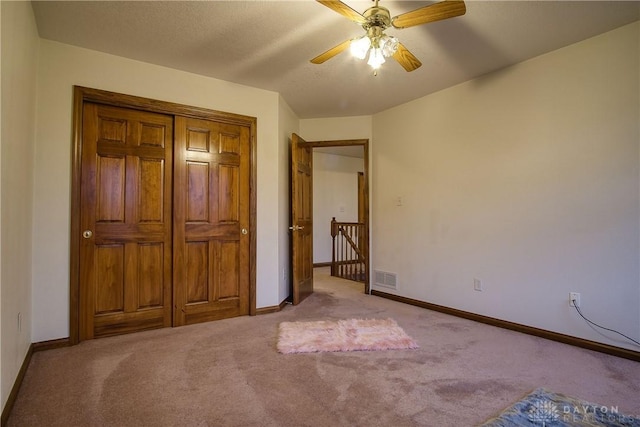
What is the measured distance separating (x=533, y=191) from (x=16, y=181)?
12.6 feet

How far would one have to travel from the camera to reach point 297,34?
2.55m

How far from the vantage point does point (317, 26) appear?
2439 millimetres

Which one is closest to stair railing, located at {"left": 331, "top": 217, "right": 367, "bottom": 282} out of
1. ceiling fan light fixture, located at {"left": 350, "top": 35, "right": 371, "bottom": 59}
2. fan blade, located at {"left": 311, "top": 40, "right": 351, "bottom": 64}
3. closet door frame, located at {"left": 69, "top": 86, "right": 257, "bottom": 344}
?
closet door frame, located at {"left": 69, "top": 86, "right": 257, "bottom": 344}

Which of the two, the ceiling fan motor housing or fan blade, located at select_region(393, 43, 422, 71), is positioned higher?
the ceiling fan motor housing

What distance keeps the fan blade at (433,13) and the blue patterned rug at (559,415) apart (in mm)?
2125

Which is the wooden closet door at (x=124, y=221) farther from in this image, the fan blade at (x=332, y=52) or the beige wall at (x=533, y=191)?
the beige wall at (x=533, y=191)

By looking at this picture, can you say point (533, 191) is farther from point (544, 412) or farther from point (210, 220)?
point (210, 220)

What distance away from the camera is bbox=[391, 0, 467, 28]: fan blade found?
1.73 meters

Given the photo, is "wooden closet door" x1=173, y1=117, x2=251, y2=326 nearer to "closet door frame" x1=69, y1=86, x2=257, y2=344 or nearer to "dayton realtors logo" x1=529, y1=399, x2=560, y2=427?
"closet door frame" x1=69, y1=86, x2=257, y2=344

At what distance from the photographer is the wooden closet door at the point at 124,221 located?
2773 millimetres

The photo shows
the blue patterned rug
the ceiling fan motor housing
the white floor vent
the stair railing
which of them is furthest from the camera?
the stair railing

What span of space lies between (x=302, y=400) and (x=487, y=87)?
328 centimetres

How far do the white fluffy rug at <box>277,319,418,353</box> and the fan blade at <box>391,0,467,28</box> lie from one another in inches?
89.1

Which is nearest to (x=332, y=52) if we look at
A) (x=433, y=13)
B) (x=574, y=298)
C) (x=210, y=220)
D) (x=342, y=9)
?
(x=342, y=9)
